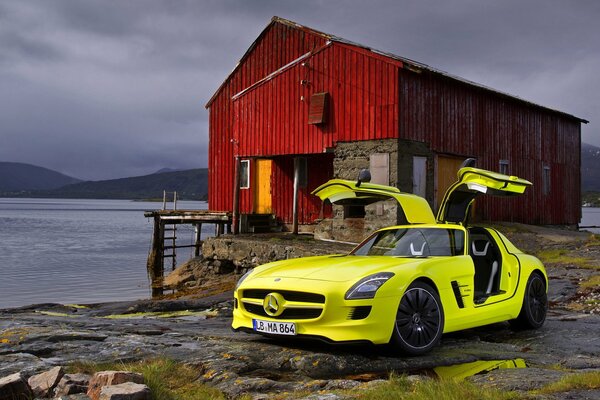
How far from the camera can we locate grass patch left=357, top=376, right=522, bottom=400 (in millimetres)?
4566

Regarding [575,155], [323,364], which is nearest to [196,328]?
[323,364]

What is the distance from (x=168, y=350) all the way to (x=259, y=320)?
998 millimetres

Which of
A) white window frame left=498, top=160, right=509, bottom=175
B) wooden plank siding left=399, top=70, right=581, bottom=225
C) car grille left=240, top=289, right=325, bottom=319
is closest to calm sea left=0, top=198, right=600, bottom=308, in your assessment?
wooden plank siding left=399, top=70, right=581, bottom=225

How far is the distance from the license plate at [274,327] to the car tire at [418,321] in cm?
102

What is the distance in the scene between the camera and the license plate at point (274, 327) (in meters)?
6.27

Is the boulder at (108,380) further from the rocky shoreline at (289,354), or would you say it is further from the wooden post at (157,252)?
the wooden post at (157,252)

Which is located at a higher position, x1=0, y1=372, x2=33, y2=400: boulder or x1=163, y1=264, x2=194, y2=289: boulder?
x1=0, y1=372, x2=33, y2=400: boulder

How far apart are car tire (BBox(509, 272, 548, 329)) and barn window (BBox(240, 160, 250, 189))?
740 inches

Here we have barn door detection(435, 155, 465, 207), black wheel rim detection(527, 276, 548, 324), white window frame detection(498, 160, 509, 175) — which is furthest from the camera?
white window frame detection(498, 160, 509, 175)

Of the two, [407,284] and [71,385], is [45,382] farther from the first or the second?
[407,284]

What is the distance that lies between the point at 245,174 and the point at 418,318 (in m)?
20.6

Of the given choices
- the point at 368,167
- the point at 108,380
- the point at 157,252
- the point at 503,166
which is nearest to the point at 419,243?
the point at 108,380

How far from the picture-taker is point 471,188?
305 inches

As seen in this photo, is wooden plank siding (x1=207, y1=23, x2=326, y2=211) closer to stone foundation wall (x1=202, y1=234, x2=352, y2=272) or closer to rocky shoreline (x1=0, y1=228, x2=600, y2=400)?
stone foundation wall (x1=202, y1=234, x2=352, y2=272)
